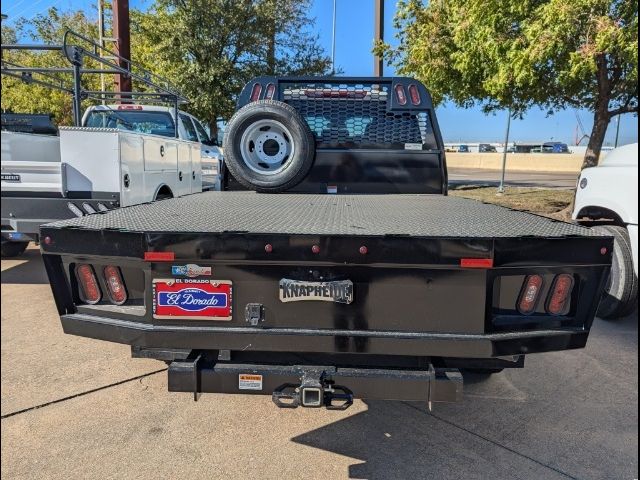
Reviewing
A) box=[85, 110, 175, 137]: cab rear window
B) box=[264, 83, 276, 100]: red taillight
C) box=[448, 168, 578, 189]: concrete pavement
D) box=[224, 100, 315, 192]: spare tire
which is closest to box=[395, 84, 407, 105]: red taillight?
Result: box=[224, 100, 315, 192]: spare tire

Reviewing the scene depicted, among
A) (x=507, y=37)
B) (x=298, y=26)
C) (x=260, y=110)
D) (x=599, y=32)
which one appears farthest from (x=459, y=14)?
(x=298, y=26)

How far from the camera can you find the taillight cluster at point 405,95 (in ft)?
14.8

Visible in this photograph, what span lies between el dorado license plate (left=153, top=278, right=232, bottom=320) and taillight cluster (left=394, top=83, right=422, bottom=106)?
276 cm

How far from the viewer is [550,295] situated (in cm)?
249

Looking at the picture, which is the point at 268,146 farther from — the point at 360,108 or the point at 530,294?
the point at 530,294

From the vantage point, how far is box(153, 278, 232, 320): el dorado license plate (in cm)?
243

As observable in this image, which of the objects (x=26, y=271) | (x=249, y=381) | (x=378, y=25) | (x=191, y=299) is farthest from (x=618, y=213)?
(x=378, y=25)

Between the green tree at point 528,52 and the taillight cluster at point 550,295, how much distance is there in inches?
241

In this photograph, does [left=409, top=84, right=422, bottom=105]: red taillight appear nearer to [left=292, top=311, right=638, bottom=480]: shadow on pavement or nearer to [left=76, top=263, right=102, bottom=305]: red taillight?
[left=292, top=311, right=638, bottom=480]: shadow on pavement

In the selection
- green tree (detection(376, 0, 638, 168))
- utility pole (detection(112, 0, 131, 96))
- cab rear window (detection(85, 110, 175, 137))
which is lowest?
cab rear window (detection(85, 110, 175, 137))

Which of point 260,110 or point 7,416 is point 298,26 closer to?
point 260,110

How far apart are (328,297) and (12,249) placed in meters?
6.85

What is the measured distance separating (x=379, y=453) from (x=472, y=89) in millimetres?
9262

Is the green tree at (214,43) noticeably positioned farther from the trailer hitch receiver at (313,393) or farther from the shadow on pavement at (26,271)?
the trailer hitch receiver at (313,393)
